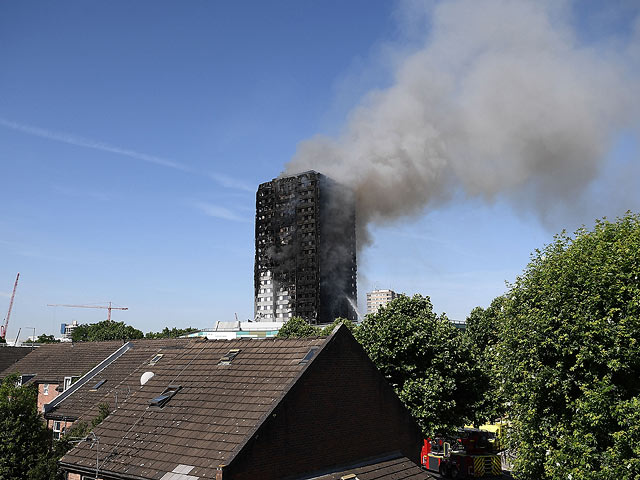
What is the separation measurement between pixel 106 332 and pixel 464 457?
117m

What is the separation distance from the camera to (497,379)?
28.1 meters

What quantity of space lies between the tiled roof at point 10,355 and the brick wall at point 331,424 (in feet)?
193

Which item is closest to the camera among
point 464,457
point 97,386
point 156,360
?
point 156,360

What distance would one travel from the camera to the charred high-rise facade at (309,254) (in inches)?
7333

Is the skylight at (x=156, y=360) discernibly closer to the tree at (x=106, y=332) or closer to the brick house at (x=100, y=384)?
the brick house at (x=100, y=384)

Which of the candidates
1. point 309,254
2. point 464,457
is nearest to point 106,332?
point 309,254

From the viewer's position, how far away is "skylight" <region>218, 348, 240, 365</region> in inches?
932

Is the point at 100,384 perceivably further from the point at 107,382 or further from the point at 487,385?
the point at 487,385

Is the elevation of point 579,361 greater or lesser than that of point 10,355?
lesser

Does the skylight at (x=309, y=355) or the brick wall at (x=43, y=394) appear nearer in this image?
the skylight at (x=309, y=355)

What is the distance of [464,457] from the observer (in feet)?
135

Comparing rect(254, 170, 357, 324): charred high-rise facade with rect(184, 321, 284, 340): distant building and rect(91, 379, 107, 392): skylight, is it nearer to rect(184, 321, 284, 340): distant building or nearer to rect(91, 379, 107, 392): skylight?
rect(184, 321, 284, 340): distant building

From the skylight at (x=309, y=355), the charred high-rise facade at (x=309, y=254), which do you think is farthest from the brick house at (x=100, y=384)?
the charred high-rise facade at (x=309, y=254)

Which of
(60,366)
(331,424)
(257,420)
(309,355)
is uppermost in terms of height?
(309,355)
